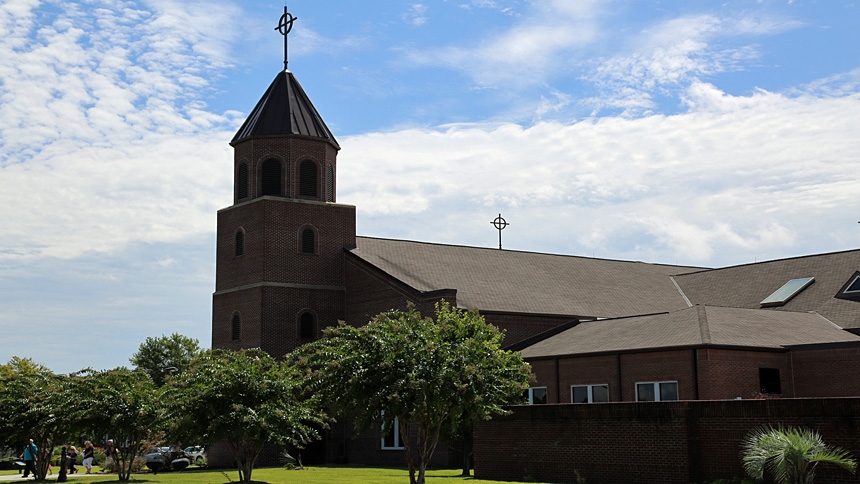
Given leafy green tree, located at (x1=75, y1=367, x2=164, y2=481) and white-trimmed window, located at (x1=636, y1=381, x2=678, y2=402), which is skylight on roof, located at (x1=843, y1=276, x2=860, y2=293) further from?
leafy green tree, located at (x1=75, y1=367, x2=164, y2=481)

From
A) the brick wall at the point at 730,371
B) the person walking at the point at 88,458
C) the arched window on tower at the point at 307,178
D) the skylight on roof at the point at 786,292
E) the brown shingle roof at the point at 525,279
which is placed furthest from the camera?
the arched window on tower at the point at 307,178

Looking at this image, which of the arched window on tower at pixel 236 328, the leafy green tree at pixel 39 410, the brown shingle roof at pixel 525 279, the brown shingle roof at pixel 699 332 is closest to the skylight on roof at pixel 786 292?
the brown shingle roof at pixel 699 332

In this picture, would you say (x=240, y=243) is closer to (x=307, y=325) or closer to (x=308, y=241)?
(x=308, y=241)

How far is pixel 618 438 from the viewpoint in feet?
89.7

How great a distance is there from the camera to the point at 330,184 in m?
51.3

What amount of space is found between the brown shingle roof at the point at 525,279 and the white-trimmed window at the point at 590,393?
7332 mm

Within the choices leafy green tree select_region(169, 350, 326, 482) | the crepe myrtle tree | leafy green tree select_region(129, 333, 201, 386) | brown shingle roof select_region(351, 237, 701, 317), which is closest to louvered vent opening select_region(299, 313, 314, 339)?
brown shingle roof select_region(351, 237, 701, 317)

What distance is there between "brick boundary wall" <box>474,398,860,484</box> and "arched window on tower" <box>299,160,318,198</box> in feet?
70.3

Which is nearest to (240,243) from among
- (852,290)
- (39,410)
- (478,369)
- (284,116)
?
(284,116)

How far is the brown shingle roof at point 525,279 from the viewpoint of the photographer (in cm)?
4834

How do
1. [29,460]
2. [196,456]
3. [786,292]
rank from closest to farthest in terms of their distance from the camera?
[29,460] → [786,292] → [196,456]

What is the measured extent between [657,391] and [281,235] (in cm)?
2070

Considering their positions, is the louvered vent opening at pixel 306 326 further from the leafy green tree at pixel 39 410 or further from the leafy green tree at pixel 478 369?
the leafy green tree at pixel 478 369

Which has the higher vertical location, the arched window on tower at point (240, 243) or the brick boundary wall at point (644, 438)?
the arched window on tower at point (240, 243)
